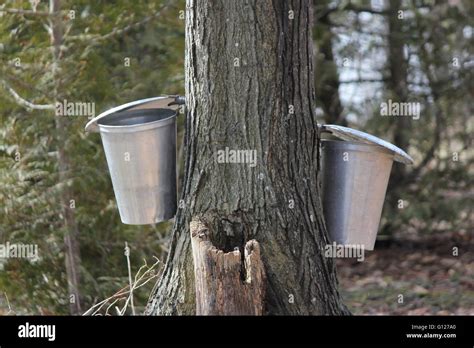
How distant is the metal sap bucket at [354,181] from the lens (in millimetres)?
4414

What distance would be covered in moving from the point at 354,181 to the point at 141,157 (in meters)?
1.16

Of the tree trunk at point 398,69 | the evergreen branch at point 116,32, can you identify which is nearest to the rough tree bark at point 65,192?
the evergreen branch at point 116,32

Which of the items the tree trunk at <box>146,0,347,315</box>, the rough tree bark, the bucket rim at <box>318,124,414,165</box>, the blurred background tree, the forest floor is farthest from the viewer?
the blurred background tree

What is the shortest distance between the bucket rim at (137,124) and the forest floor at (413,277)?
3398 millimetres

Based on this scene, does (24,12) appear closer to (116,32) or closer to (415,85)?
(116,32)

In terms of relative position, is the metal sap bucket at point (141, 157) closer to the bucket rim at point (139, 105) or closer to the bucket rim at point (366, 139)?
the bucket rim at point (139, 105)

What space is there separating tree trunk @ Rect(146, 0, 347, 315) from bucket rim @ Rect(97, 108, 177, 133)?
171 millimetres

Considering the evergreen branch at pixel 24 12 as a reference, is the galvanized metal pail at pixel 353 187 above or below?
below

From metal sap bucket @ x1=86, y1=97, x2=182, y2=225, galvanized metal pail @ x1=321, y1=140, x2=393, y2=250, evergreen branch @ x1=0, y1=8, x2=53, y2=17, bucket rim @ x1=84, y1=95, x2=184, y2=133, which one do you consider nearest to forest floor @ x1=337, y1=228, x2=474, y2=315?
galvanized metal pail @ x1=321, y1=140, x2=393, y2=250

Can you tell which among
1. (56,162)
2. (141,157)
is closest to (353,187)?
(141,157)

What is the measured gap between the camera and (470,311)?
711 centimetres

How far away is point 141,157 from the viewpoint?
4281 mm

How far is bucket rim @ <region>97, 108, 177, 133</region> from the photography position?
4215 millimetres

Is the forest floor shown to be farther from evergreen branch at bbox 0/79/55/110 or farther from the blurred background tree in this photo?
evergreen branch at bbox 0/79/55/110
